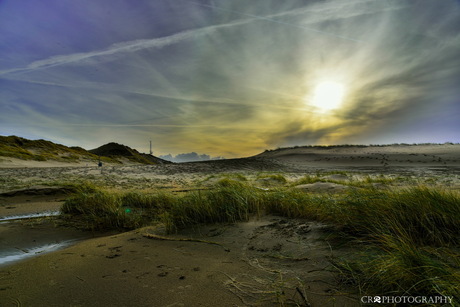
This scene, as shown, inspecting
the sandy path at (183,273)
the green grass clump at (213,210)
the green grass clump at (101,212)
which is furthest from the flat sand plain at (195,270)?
the green grass clump at (101,212)

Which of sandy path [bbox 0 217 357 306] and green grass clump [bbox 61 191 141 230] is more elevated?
green grass clump [bbox 61 191 141 230]

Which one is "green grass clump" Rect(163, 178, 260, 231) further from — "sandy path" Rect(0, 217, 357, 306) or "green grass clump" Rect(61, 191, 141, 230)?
"green grass clump" Rect(61, 191, 141, 230)

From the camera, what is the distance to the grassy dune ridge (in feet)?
5.09

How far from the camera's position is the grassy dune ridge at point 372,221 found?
1.55m

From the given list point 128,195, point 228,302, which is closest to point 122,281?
point 228,302

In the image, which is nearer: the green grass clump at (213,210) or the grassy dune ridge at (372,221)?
the grassy dune ridge at (372,221)

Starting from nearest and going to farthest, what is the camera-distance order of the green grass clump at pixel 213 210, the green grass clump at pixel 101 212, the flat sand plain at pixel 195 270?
the flat sand plain at pixel 195 270 < the green grass clump at pixel 213 210 < the green grass clump at pixel 101 212

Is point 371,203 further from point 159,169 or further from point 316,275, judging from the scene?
point 159,169

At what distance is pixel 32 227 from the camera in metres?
3.89

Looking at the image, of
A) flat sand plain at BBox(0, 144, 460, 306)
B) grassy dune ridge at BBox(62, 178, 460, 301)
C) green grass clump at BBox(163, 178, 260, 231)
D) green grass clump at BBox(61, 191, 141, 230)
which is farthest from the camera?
green grass clump at BBox(61, 191, 141, 230)

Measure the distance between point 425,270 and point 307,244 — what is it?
105 centimetres

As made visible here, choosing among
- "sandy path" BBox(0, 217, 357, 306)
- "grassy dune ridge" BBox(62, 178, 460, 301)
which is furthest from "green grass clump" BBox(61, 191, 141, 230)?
"sandy path" BBox(0, 217, 357, 306)

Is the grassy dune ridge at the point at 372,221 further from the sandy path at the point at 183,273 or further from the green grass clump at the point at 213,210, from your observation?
the sandy path at the point at 183,273

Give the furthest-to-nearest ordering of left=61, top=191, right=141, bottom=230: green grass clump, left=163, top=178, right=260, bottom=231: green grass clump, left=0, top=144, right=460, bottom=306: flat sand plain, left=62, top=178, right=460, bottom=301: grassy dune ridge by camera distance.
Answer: left=61, top=191, right=141, bottom=230: green grass clump
left=163, top=178, right=260, bottom=231: green grass clump
left=0, top=144, right=460, bottom=306: flat sand plain
left=62, top=178, right=460, bottom=301: grassy dune ridge
